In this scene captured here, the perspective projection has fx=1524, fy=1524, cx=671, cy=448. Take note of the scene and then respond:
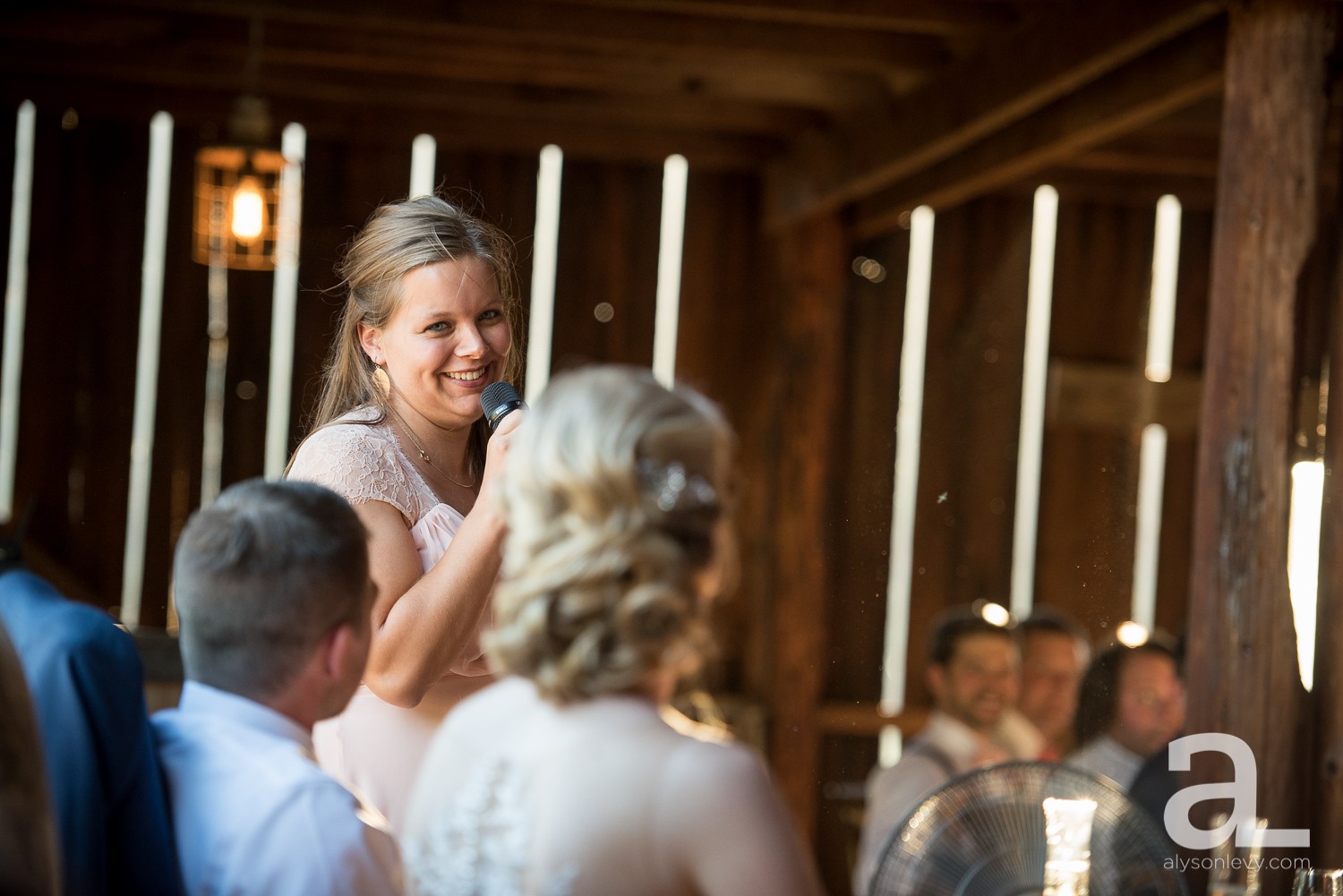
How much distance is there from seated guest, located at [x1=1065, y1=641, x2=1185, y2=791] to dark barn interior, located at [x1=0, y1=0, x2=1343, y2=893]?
1.92 ft

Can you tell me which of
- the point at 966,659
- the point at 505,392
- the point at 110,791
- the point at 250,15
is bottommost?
the point at 966,659

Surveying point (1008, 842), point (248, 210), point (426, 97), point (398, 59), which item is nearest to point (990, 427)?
point (426, 97)

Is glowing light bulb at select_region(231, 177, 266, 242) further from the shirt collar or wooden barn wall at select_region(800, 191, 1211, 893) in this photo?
wooden barn wall at select_region(800, 191, 1211, 893)

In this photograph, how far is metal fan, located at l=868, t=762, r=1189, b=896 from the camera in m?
1.89

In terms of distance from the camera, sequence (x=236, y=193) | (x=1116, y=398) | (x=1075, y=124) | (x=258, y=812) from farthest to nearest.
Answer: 1. (x=1116, y=398)
2. (x=1075, y=124)
3. (x=236, y=193)
4. (x=258, y=812)

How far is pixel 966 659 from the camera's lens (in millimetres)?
3865

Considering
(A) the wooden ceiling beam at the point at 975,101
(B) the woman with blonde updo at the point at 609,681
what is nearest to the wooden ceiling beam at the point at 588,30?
(A) the wooden ceiling beam at the point at 975,101

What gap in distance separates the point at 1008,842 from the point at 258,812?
98cm

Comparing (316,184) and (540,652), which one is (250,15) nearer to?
(316,184)

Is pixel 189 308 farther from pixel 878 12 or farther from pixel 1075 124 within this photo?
pixel 1075 124

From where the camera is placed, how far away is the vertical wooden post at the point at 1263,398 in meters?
2.69

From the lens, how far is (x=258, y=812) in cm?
134

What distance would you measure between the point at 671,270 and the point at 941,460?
1.19m

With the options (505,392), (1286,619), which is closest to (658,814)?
(505,392)
